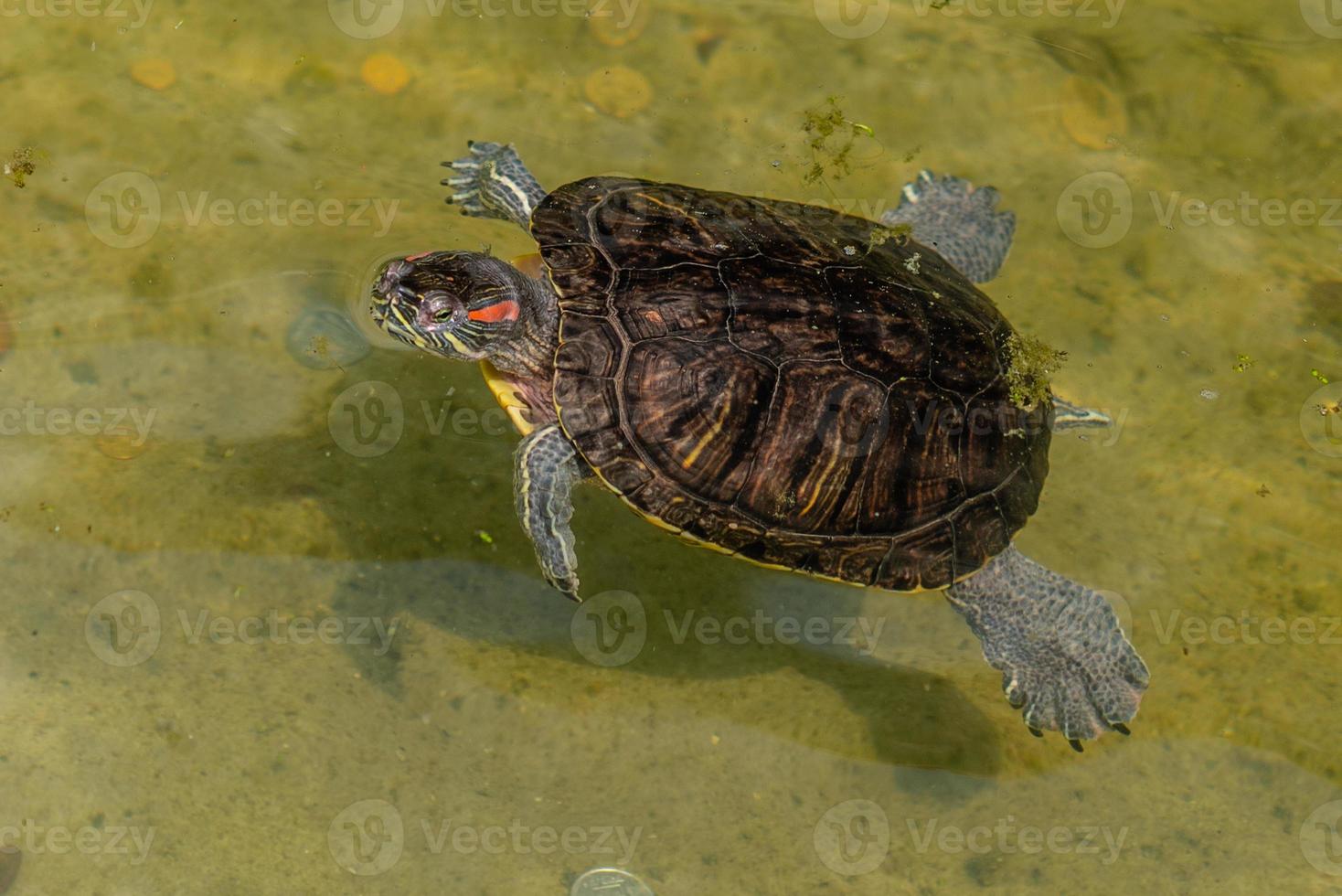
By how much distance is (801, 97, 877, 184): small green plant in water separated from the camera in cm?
566

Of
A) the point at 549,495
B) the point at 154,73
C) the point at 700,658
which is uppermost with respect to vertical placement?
the point at 154,73

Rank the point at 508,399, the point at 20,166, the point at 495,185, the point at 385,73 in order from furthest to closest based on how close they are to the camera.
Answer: the point at 385,73 < the point at 20,166 < the point at 495,185 < the point at 508,399

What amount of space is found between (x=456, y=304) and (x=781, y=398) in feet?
5.15

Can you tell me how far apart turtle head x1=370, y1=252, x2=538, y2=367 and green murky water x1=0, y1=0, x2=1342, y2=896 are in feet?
2.97

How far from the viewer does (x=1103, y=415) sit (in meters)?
4.89

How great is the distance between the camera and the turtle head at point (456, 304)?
4105mm

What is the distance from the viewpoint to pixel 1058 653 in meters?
4.54

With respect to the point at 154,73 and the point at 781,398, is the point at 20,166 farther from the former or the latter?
the point at 781,398

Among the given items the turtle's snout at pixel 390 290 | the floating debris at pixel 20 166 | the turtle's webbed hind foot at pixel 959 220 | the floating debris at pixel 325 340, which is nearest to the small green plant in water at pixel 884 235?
the turtle's webbed hind foot at pixel 959 220

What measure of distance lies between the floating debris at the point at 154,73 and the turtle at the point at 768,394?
2824 mm

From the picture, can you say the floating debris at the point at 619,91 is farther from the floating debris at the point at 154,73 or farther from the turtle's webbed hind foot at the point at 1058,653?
the turtle's webbed hind foot at the point at 1058,653

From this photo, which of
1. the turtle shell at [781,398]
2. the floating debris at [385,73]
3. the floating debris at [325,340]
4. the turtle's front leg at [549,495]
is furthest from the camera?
the floating debris at [385,73]

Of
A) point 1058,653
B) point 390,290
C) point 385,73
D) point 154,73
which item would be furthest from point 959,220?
point 154,73

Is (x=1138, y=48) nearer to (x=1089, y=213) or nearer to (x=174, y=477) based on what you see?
(x=1089, y=213)
